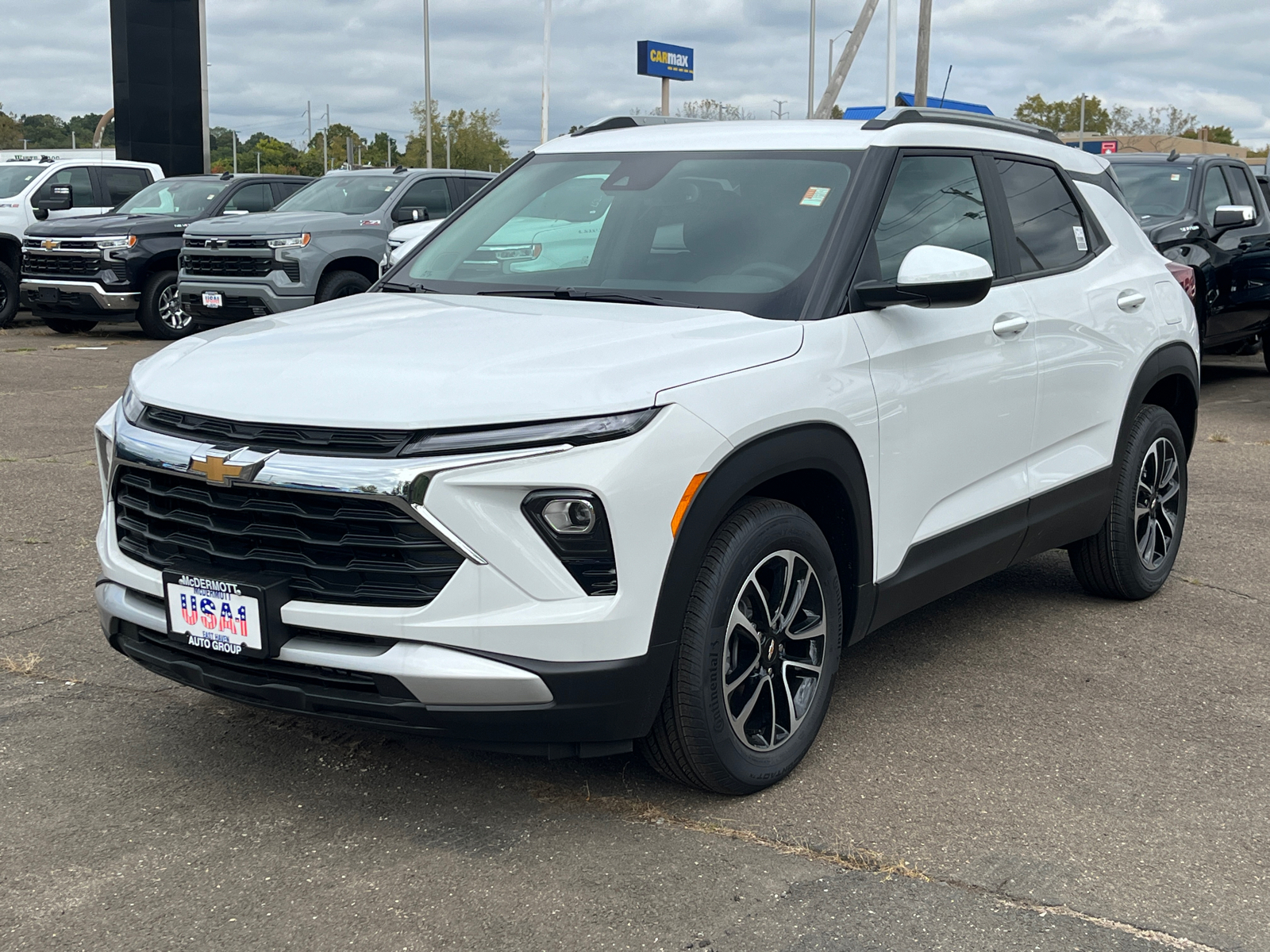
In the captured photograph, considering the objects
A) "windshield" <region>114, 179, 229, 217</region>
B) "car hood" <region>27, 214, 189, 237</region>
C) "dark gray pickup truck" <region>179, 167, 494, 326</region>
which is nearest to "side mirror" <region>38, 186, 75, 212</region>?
"car hood" <region>27, 214, 189, 237</region>

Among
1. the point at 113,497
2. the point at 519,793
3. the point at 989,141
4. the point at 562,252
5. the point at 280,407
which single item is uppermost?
the point at 989,141

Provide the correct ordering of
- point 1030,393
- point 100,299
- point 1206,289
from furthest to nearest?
point 100,299, point 1206,289, point 1030,393

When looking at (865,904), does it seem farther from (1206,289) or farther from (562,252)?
(1206,289)

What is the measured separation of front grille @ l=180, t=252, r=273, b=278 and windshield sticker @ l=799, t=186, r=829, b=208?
10.4m

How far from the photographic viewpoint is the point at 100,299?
15453 mm

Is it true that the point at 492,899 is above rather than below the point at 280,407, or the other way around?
below

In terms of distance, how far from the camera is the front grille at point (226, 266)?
13.6 metres

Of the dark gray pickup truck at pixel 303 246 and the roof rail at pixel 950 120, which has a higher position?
the roof rail at pixel 950 120

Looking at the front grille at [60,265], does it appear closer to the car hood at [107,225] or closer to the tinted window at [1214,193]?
the car hood at [107,225]

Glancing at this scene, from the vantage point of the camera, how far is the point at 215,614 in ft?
10.5

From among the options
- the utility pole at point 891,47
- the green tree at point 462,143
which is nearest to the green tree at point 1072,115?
the green tree at point 462,143

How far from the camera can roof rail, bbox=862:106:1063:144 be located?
14.1 feet

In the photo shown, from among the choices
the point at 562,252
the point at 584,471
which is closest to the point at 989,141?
→ the point at 562,252

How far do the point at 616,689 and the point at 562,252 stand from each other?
183 centimetres
